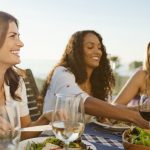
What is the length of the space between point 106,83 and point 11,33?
49.2 inches

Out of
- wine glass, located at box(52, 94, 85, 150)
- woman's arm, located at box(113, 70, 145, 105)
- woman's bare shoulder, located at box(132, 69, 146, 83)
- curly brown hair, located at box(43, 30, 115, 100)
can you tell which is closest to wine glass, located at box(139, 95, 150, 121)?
wine glass, located at box(52, 94, 85, 150)

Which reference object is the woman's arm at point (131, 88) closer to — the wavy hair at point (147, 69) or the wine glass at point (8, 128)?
the wavy hair at point (147, 69)

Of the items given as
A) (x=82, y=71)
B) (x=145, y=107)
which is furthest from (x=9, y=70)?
(x=145, y=107)

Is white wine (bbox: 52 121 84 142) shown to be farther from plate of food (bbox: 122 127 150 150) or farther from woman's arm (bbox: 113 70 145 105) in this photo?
woman's arm (bbox: 113 70 145 105)

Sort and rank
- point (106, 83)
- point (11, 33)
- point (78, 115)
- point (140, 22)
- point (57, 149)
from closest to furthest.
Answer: point (78, 115) < point (57, 149) < point (11, 33) < point (106, 83) < point (140, 22)

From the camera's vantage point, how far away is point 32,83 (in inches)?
128

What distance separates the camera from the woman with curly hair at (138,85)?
3396 millimetres

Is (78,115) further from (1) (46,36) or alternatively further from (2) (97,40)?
(1) (46,36)

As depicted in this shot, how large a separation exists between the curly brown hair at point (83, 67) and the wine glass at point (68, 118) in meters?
1.68

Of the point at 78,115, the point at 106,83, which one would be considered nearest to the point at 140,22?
the point at 106,83

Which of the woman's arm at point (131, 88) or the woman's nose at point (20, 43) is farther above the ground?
the woman's nose at point (20, 43)

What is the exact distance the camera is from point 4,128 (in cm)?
111

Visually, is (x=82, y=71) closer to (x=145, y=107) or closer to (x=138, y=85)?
(x=138, y=85)

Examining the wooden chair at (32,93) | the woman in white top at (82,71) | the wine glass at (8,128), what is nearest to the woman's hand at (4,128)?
the wine glass at (8,128)
